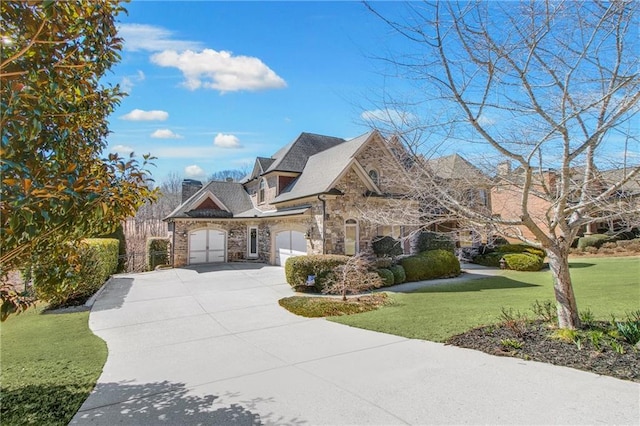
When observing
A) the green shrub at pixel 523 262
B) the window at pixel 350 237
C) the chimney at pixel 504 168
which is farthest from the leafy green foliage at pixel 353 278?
the green shrub at pixel 523 262

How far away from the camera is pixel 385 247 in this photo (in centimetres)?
1661

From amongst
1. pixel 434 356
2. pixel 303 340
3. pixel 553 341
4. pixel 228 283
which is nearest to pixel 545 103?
pixel 553 341

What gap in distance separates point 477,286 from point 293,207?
978 cm

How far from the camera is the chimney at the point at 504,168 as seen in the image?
274 inches

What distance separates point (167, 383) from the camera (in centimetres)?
525

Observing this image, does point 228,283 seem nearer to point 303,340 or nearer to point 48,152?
point 303,340

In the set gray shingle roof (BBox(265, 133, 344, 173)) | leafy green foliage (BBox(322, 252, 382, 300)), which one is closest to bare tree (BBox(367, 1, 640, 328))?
leafy green foliage (BBox(322, 252, 382, 300))

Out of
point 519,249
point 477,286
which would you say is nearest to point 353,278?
point 477,286

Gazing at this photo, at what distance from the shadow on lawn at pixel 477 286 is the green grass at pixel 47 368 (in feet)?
35.0

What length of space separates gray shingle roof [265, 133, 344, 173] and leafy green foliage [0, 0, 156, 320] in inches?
665

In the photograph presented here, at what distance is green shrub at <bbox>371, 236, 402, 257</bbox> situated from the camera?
16562 mm

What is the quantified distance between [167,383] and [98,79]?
4.38 m

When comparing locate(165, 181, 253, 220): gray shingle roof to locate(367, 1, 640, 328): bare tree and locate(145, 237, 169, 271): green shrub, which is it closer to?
locate(145, 237, 169, 271): green shrub

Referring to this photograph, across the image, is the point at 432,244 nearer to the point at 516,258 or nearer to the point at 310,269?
the point at 516,258
